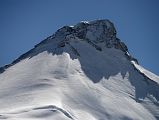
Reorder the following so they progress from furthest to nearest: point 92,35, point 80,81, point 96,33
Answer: point 96,33 < point 92,35 < point 80,81

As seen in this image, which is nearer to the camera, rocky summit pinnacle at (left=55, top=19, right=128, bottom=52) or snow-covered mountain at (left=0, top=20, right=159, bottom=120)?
snow-covered mountain at (left=0, top=20, right=159, bottom=120)

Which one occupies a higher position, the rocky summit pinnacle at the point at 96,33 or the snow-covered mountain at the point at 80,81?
the rocky summit pinnacle at the point at 96,33

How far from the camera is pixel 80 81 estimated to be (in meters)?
79.8

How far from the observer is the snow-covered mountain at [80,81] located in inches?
2562

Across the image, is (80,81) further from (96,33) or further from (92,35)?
(96,33)

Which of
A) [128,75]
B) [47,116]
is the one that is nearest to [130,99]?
[128,75]

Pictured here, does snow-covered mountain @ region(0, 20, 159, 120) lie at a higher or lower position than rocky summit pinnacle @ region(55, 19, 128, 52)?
lower

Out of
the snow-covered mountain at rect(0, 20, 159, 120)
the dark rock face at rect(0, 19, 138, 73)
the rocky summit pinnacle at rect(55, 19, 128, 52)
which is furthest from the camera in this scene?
the rocky summit pinnacle at rect(55, 19, 128, 52)

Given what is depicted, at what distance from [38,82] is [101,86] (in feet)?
36.9

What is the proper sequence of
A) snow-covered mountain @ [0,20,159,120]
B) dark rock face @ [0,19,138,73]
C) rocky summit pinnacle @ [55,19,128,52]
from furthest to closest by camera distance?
1. rocky summit pinnacle @ [55,19,128,52]
2. dark rock face @ [0,19,138,73]
3. snow-covered mountain @ [0,20,159,120]

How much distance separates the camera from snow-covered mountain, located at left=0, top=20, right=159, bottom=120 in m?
65.1

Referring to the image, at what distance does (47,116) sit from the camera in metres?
56.0

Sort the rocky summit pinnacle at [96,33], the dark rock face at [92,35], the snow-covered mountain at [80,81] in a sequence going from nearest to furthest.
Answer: the snow-covered mountain at [80,81], the dark rock face at [92,35], the rocky summit pinnacle at [96,33]

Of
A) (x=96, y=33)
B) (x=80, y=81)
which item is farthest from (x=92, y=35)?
(x=80, y=81)
